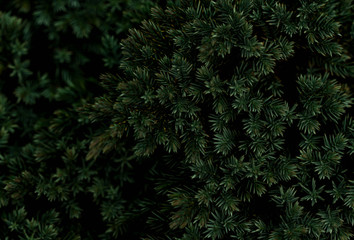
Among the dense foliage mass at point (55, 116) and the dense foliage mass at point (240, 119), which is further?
the dense foliage mass at point (55, 116)

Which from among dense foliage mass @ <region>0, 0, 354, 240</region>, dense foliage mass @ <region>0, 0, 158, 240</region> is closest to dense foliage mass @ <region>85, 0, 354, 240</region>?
dense foliage mass @ <region>0, 0, 354, 240</region>

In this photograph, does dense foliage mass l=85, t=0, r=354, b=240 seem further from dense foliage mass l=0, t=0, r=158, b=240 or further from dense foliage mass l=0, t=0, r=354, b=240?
dense foliage mass l=0, t=0, r=158, b=240

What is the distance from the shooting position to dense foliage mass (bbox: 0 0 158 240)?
1818 mm

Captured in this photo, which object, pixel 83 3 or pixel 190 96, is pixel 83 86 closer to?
pixel 83 3

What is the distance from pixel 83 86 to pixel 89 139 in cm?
34

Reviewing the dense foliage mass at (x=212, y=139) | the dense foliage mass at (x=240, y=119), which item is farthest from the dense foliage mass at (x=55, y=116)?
the dense foliage mass at (x=240, y=119)

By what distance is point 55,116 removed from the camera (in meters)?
2.10

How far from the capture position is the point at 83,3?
2.12 meters

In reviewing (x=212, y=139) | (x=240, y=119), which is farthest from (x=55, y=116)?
(x=240, y=119)

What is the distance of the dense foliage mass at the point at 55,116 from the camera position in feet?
5.97

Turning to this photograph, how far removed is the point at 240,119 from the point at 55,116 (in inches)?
41.9

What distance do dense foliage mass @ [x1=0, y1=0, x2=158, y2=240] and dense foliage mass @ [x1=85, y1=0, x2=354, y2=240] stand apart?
0.33 m

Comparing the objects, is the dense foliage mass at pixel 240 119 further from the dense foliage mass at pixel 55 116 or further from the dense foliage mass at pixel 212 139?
the dense foliage mass at pixel 55 116

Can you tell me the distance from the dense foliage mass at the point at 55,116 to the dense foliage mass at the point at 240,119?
33 centimetres
